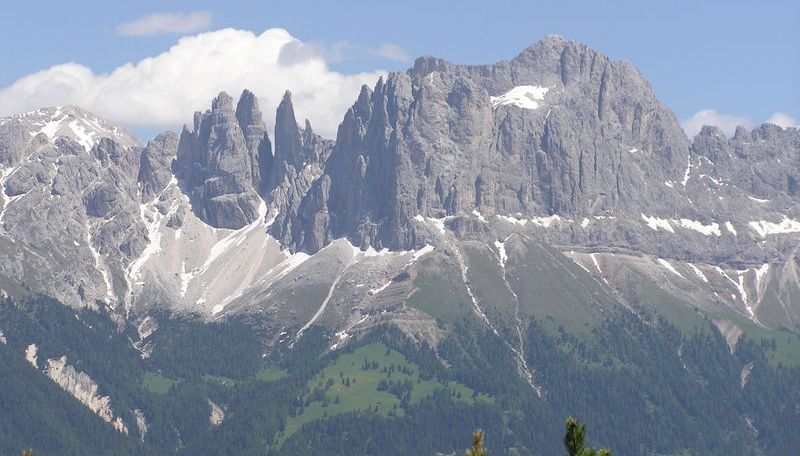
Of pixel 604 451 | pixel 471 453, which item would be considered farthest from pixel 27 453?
pixel 604 451

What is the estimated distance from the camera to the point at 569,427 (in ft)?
309

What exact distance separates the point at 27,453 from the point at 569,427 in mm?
A: 29499

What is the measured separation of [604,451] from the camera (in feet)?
316

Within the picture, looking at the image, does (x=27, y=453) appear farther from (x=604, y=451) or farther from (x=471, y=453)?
(x=604, y=451)

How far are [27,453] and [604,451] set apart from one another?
31465 mm

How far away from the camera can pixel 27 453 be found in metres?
96.7

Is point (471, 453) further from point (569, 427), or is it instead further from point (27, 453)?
point (27, 453)

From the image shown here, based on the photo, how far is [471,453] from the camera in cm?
9350

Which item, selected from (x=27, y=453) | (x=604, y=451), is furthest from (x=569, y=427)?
(x=27, y=453)

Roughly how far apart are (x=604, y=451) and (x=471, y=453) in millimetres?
7928

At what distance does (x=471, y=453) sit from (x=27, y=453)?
2432 centimetres

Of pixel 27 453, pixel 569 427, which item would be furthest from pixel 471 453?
pixel 27 453

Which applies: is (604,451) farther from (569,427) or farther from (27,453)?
(27,453)
